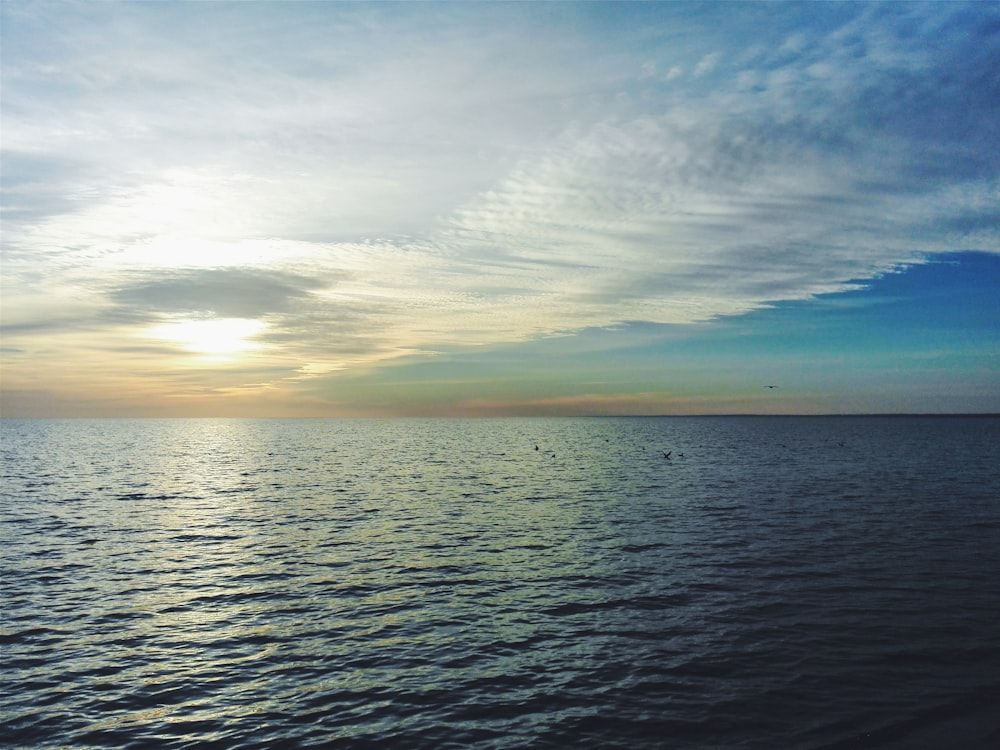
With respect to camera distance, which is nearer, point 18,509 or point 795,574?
point 795,574

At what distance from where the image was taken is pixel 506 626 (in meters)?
25.4

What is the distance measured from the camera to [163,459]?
128250 millimetres

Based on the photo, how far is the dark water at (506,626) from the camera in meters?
17.8

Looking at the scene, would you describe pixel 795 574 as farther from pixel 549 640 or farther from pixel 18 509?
pixel 18 509

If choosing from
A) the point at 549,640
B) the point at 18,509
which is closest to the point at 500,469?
the point at 18,509

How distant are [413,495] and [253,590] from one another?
3541cm

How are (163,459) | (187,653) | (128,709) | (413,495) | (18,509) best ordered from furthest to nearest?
(163,459) < (413,495) < (18,509) < (187,653) < (128,709)

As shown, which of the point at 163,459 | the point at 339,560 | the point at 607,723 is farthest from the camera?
the point at 163,459

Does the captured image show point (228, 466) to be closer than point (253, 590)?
No

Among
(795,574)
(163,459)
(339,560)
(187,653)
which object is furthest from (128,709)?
(163,459)

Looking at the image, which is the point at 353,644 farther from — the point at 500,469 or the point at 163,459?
the point at 163,459

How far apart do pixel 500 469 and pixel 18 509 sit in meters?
60.5

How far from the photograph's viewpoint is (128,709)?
62.0ft

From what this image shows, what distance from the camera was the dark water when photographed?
17.8 m
